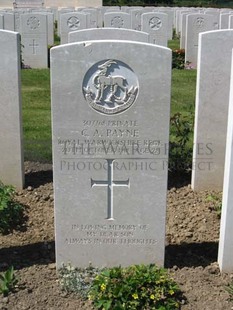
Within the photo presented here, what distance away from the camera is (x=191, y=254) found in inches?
177

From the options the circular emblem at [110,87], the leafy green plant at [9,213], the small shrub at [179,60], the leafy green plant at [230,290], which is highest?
the small shrub at [179,60]

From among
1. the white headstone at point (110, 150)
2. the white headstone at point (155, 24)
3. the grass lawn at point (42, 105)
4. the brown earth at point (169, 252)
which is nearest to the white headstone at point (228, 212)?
the brown earth at point (169, 252)

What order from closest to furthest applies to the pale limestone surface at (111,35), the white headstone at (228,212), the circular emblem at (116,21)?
the white headstone at (228,212) → the pale limestone surface at (111,35) → the circular emblem at (116,21)

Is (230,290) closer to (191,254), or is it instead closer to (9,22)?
(191,254)

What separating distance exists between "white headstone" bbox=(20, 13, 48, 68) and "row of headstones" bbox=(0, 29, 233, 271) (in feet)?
34.9

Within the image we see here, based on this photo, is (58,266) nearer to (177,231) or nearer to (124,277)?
(124,277)

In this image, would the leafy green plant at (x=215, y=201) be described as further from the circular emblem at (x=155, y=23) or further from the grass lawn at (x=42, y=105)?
the circular emblem at (x=155, y=23)

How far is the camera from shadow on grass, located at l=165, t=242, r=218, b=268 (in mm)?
4336

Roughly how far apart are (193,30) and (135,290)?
39.0 ft

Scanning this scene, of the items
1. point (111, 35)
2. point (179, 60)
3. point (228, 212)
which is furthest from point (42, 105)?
point (228, 212)

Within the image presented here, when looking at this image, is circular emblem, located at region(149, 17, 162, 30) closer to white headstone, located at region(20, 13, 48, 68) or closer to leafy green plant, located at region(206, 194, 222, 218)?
white headstone, located at region(20, 13, 48, 68)

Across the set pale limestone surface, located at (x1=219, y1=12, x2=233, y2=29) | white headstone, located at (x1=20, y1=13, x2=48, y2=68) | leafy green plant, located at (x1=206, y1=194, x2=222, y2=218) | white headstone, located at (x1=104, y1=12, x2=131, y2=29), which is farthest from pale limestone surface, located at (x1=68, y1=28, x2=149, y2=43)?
pale limestone surface, located at (x1=219, y1=12, x2=233, y2=29)

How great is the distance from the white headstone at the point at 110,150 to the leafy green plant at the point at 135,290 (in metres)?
0.30

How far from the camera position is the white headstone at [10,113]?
17.7 ft
